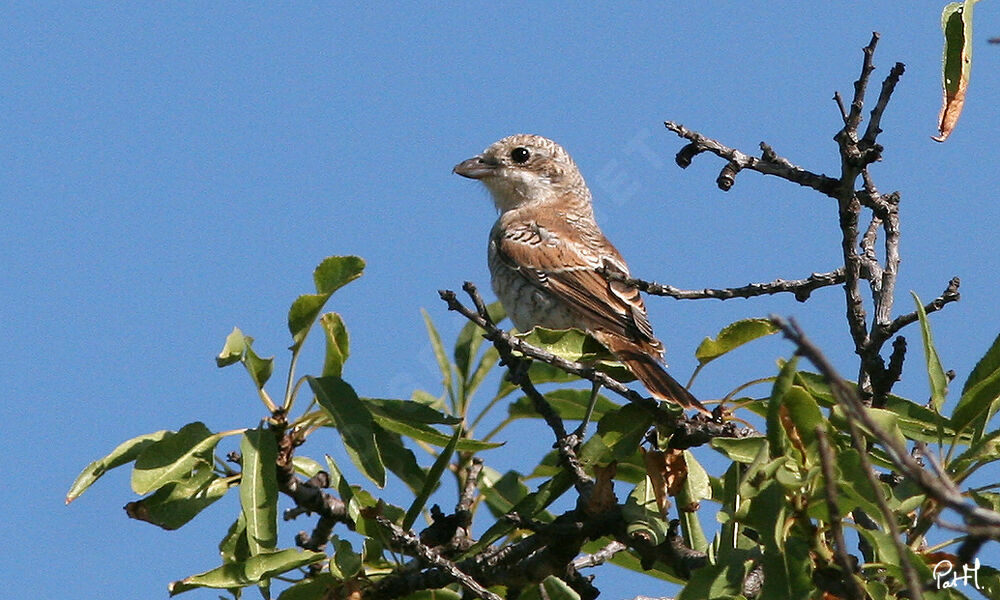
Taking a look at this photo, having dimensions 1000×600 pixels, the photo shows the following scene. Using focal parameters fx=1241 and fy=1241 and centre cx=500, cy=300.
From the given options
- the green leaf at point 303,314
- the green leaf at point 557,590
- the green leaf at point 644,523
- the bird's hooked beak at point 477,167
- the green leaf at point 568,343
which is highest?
the bird's hooked beak at point 477,167

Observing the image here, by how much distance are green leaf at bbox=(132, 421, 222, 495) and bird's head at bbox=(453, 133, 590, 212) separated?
13.3 ft

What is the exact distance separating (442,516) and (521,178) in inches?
157

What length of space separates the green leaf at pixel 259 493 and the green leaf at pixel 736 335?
1.33 metres

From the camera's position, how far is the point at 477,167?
294 inches

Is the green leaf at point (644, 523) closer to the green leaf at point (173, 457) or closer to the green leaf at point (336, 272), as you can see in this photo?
the green leaf at point (336, 272)

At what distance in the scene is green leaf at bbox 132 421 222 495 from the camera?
11.2 ft

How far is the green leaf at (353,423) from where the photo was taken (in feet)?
11.3

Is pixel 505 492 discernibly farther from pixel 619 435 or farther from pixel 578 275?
pixel 578 275

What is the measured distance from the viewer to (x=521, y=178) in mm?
7609

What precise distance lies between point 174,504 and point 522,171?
4402mm

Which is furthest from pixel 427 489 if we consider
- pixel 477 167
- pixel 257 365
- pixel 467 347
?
pixel 477 167

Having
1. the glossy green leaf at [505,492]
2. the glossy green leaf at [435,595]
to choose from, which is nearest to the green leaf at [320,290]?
the glossy green leaf at [435,595]

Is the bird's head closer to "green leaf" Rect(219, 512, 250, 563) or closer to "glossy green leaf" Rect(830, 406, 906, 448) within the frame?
"green leaf" Rect(219, 512, 250, 563)

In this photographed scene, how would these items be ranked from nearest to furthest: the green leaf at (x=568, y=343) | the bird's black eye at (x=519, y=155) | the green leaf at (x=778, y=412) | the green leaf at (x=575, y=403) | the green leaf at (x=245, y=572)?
the green leaf at (x=778, y=412)
the green leaf at (x=245, y=572)
the green leaf at (x=568, y=343)
the green leaf at (x=575, y=403)
the bird's black eye at (x=519, y=155)
